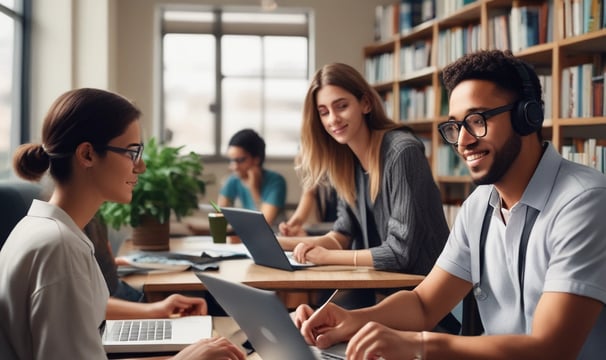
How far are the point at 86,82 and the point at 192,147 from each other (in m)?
1.80

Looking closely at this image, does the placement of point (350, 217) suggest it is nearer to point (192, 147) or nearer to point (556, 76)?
point (556, 76)

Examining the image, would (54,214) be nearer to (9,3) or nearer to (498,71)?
(498,71)

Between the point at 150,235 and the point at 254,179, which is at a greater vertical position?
the point at 254,179

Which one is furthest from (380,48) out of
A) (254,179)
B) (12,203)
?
(12,203)

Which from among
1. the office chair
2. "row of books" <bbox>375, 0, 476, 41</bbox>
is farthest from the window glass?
the office chair

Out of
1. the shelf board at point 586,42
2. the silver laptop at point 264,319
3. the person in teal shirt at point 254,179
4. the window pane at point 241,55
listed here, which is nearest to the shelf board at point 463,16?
the shelf board at point 586,42

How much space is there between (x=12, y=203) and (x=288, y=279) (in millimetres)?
832

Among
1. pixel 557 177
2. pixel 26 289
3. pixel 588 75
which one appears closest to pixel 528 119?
pixel 557 177

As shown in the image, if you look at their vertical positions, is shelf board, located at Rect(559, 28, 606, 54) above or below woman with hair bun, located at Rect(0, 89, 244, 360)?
above

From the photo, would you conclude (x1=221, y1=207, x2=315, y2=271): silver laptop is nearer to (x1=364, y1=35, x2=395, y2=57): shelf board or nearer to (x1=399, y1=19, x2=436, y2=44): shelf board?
(x1=399, y1=19, x2=436, y2=44): shelf board

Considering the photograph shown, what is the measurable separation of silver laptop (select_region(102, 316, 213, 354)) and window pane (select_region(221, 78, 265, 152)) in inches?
189

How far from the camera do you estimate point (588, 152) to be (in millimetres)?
3551

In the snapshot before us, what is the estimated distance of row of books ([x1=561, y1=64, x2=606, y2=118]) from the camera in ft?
11.5

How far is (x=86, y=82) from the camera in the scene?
15.7 ft
